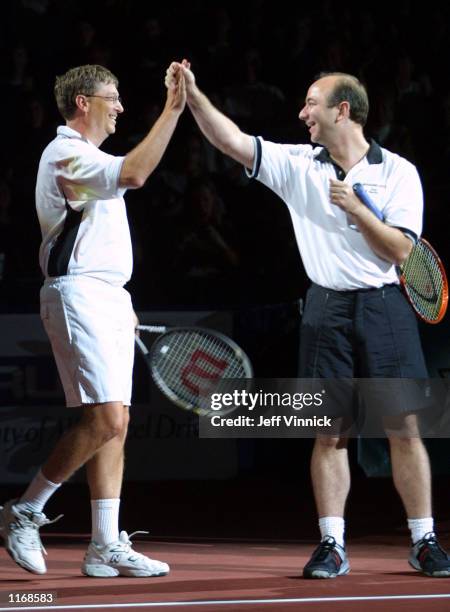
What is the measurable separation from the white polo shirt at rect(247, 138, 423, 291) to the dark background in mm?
2118

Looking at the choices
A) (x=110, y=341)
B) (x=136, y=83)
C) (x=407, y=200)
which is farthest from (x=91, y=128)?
(x=136, y=83)

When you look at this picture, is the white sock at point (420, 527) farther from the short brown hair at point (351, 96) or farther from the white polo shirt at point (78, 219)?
the short brown hair at point (351, 96)

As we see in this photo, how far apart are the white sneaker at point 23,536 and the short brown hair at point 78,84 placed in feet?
5.41

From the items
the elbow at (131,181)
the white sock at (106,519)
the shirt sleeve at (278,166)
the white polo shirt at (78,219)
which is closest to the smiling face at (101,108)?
the white polo shirt at (78,219)

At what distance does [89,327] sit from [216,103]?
19.5 feet

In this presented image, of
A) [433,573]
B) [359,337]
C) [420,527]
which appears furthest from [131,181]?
[433,573]

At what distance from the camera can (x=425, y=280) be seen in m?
6.45

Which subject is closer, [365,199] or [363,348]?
[365,199]

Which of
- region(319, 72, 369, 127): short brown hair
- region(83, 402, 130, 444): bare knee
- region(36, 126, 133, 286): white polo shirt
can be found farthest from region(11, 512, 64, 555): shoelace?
region(319, 72, 369, 127): short brown hair

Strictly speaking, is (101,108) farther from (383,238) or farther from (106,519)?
(106,519)

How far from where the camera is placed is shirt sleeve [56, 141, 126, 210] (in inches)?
226

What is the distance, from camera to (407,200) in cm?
590

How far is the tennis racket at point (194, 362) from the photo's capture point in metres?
7.69

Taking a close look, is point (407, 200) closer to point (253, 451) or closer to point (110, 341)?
point (110, 341)
